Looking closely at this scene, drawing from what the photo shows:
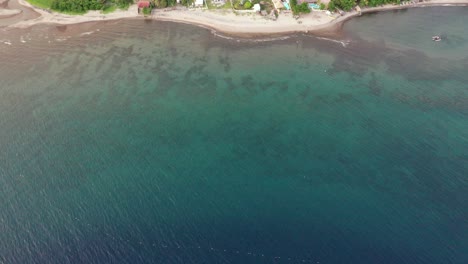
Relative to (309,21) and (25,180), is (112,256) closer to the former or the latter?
(25,180)

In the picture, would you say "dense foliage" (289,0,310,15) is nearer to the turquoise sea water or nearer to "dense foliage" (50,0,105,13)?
the turquoise sea water

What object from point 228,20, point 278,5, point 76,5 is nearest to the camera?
point 228,20

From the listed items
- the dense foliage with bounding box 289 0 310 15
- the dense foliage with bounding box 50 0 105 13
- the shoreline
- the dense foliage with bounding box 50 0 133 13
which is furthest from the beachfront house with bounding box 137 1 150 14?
the dense foliage with bounding box 289 0 310 15

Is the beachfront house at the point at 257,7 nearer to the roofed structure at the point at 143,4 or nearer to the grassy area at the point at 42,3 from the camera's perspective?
the roofed structure at the point at 143,4

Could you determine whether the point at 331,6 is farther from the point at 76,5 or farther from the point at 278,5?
the point at 76,5

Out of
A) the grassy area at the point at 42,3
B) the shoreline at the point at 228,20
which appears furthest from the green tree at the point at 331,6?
the grassy area at the point at 42,3

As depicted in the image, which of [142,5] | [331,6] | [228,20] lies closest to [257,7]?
[228,20]
